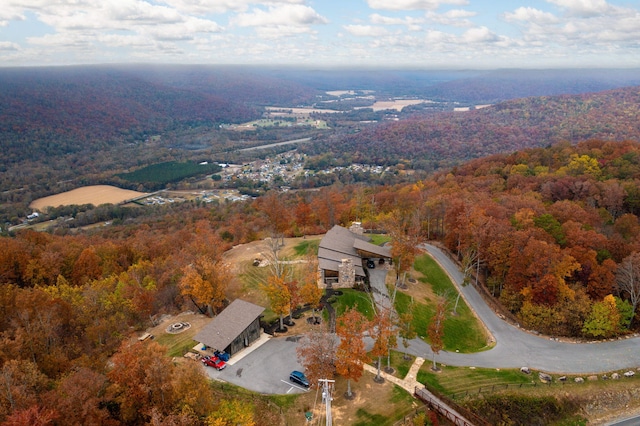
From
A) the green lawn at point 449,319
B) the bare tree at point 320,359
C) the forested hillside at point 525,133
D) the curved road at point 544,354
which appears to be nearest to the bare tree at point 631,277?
the curved road at point 544,354

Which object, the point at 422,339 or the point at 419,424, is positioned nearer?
the point at 419,424

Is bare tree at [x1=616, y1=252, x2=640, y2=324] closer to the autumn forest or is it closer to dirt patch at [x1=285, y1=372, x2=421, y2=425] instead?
the autumn forest

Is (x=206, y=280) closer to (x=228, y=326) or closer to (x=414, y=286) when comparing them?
(x=228, y=326)

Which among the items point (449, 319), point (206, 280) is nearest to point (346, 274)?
point (449, 319)

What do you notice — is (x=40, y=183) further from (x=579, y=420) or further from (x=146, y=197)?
(x=579, y=420)

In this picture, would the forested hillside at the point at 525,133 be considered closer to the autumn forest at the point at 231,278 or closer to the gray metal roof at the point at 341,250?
the autumn forest at the point at 231,278

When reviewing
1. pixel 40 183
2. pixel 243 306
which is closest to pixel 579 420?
pixel 243 306

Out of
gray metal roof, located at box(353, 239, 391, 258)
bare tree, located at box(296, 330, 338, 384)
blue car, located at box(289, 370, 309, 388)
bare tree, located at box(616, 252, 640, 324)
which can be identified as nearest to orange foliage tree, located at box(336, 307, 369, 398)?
bare tree, located at box(296, 330, 338, 384)
